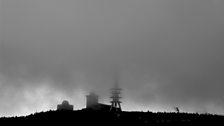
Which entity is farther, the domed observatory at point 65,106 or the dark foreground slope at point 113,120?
the domed observatory at point 65,106

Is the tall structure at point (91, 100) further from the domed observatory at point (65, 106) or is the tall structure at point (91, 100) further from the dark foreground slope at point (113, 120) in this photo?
the dark foreground slope at point (113, 120)

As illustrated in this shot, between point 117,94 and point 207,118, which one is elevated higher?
point 117,94

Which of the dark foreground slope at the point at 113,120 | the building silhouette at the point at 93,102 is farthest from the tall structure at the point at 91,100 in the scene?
the dark foreground slope at the point at 113,120

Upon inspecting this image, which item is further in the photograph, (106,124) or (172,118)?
(172,118)

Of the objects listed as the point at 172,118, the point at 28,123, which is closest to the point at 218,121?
the point at 172,118

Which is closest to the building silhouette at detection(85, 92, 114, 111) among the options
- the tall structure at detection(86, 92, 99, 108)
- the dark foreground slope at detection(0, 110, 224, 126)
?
the tall structure at detection(86, 92, 99, 108)

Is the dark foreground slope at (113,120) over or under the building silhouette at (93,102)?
under

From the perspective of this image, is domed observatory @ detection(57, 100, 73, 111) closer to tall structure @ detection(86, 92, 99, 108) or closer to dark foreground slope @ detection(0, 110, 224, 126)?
tall structure @ detection(86, 92, 99, 108)

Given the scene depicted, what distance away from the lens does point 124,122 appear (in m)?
28.9

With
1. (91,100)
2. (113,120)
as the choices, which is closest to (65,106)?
(91,100)

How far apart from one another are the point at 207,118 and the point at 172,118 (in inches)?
199

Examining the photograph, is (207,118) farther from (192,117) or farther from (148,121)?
(148,121)

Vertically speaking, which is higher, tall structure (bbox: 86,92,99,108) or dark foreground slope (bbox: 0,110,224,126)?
tall structure (bbox: 86,92,99,108)

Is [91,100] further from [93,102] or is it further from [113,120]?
[113,120]
